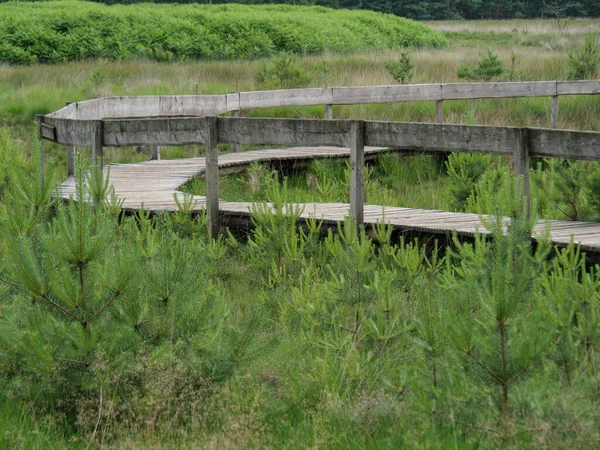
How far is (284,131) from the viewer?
7.72 meters

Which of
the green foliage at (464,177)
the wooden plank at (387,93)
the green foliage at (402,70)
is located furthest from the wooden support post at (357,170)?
the green foliage at (402,70)

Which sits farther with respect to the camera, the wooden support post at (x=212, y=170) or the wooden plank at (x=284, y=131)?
the wooden support post at (x=212, y=170)

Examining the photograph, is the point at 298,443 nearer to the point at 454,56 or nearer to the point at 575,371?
the point at 575,371

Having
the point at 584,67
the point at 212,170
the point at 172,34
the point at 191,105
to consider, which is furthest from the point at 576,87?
the point at 172,34

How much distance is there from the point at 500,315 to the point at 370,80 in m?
16.5

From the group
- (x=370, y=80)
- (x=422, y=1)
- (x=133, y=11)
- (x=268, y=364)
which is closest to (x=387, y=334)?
(x=268, y=364)

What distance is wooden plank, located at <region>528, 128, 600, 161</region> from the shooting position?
6340 millimetres

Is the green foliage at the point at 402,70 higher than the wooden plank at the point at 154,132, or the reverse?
the wooden plank at the point at 154,132

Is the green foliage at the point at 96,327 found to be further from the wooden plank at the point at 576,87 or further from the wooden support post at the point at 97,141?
the wooden plank at the point at 576,87

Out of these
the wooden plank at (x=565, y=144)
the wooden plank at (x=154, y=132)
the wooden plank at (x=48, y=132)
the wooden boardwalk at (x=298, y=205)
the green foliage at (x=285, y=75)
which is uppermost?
the wooden plank at (x=565, y=144)

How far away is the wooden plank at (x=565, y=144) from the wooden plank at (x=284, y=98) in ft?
21.9

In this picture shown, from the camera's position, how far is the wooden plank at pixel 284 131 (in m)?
7.41

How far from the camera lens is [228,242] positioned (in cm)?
780

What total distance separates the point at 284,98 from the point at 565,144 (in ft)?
24.2
